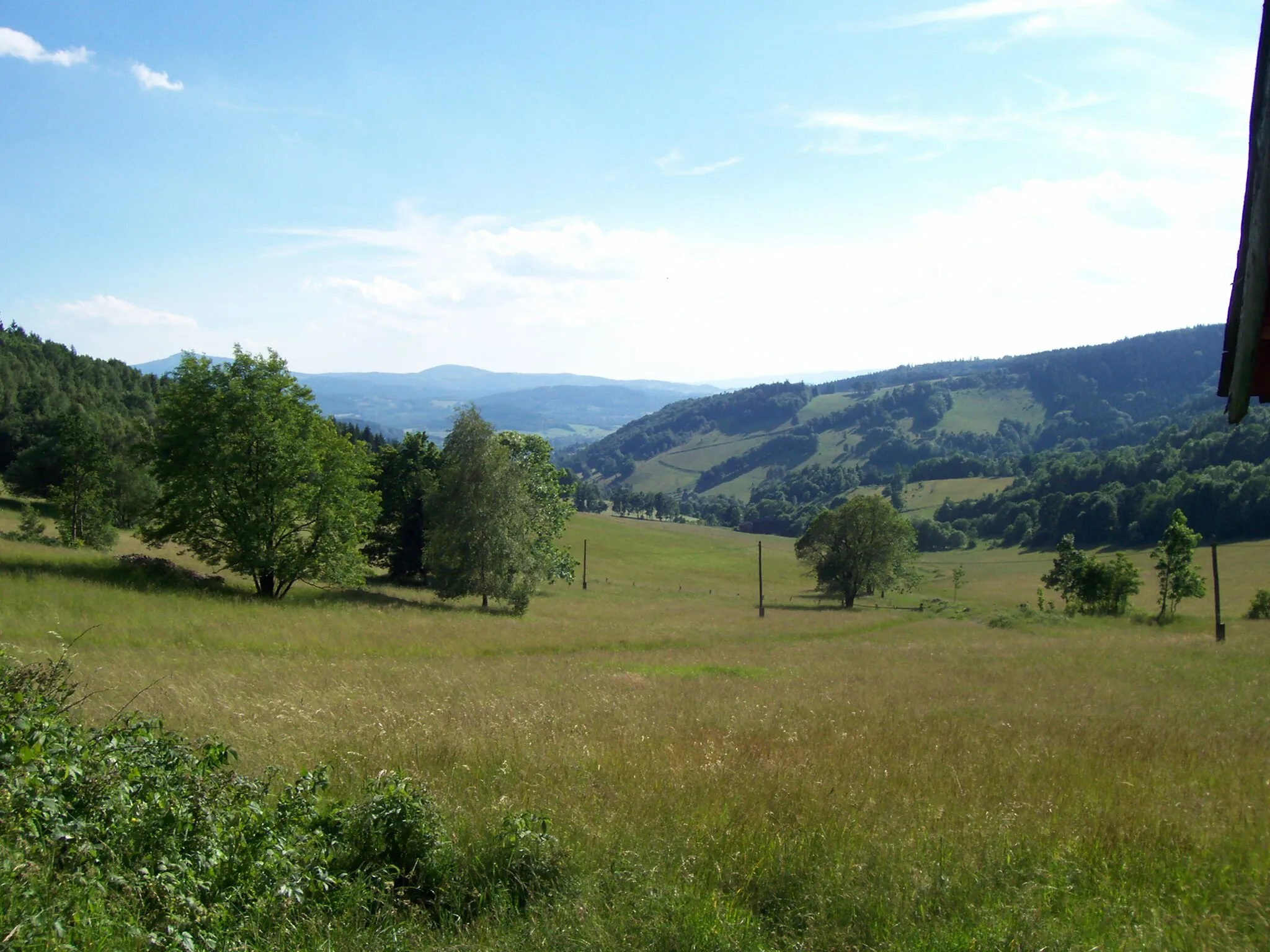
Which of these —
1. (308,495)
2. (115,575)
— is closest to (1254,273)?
(115,575)

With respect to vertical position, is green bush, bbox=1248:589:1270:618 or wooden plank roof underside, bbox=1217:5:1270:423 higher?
wooden plank roof underside, bbox=1217:5:1270:423

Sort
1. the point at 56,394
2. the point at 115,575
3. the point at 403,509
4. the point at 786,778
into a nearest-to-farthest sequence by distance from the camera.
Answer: the point at 786,778 → the point at 115,575 → the point at 403,509 → the point at 56,394

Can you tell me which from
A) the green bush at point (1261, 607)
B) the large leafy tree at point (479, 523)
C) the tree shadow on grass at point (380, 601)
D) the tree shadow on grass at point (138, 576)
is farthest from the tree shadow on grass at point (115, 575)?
the green bush at point (1261, 607)

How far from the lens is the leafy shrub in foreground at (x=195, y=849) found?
3.67 m

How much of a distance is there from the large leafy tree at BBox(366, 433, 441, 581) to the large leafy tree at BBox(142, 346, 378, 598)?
44.0 feet

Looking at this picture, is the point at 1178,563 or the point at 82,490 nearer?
the point at 1178,563

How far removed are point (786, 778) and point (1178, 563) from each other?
5918 cm

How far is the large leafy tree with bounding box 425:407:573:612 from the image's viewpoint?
129 feet

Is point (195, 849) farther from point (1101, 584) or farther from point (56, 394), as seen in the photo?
point (56, 394)

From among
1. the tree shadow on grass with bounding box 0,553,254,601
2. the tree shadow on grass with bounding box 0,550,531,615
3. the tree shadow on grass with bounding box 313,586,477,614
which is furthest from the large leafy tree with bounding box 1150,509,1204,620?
the tree shadow on grass with bounding box 0,553,254,601

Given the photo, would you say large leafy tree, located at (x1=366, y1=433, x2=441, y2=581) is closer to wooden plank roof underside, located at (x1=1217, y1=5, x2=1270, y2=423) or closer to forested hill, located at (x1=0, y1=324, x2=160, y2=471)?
forested hill, located at (x1=0, y1=324, x2=160, y2=471)

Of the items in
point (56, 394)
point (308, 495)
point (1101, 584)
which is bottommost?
point (1101, 584)

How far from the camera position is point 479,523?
3931cm

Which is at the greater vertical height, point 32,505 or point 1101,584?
point 32,505
